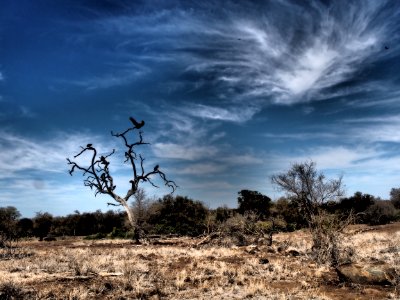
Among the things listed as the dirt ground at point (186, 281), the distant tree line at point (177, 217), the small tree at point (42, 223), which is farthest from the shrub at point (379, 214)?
the small tree at point (42, 223)

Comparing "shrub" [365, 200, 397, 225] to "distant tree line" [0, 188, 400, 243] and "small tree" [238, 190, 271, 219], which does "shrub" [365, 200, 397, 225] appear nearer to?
"distant tree line" [0, 188, 400, 243]

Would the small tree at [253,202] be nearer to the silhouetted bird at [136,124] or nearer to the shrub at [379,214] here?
the shrub at [379,214]

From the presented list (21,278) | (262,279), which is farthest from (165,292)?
(21,278)

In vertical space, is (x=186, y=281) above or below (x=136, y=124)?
below

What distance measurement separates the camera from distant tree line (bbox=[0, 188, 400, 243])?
121 feet

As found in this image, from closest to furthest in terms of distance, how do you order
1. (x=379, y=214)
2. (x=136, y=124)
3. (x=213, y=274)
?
(x=213, y=274), (x=136, y=124), (x=379, y=214)

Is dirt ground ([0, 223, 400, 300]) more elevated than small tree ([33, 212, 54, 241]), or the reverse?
small tree ([33, 212, 54, 241])

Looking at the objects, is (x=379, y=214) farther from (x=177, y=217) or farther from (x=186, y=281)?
(x=186, y=281)

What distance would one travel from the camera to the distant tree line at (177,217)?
37.0 meters

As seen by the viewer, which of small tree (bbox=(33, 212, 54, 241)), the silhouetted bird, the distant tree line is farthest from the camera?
small tree (bbox=(33, 212, 54, 241))

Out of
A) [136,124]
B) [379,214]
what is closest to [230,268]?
[136,124]

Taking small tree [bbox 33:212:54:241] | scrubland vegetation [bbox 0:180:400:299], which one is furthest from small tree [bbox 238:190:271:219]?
small tree [bbox 33:212:54:241]

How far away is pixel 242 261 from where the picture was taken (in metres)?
16.8

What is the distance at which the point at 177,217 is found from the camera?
38.7 meters
